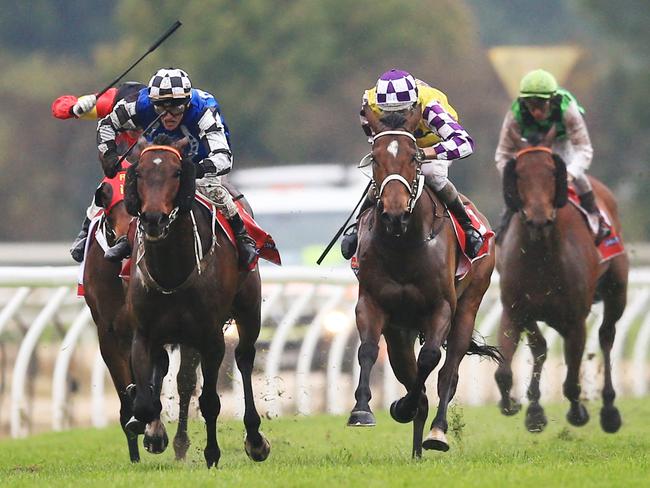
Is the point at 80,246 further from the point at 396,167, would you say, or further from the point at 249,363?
the point at 396,167

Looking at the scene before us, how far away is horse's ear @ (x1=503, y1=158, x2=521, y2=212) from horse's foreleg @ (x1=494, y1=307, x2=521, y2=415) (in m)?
0.77

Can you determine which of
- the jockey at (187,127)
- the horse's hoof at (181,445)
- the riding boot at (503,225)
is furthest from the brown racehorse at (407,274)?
the riding boot at (503,225)

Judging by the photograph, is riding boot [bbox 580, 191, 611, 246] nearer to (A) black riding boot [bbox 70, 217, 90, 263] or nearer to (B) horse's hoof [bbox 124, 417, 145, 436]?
(A) black riding boot [bbox 70, 217, 90, 263]

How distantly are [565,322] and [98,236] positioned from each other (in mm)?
3033

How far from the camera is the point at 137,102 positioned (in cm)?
941

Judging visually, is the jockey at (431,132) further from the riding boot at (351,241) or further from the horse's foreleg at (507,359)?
the horse's foreleg at (507,359)

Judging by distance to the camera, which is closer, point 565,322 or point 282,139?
point 565,322

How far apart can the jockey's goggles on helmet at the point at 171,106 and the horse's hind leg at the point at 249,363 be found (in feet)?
4.22

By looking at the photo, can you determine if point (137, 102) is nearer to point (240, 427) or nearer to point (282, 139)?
point (240, 427)

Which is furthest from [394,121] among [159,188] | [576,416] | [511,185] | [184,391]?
[576,416]

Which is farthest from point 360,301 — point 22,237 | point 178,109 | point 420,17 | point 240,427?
point 420,17

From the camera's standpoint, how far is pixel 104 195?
980 cm

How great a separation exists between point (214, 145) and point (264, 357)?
181 inches

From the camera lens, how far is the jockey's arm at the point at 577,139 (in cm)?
1156
